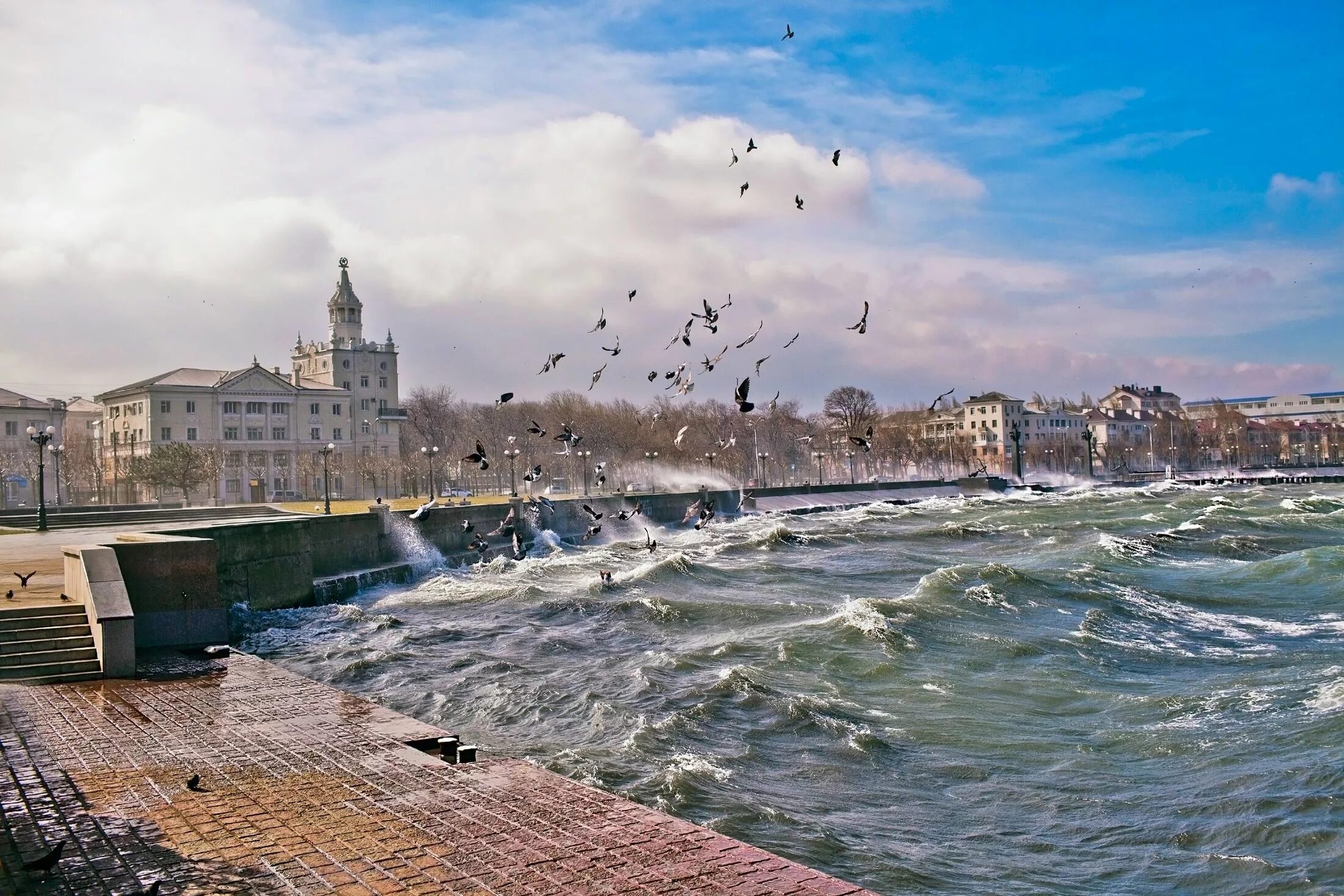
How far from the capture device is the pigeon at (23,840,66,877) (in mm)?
6633

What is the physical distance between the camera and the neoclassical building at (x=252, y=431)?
82.9 m

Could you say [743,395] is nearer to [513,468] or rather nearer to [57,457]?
[513,468]

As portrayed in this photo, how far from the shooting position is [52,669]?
13625 mm

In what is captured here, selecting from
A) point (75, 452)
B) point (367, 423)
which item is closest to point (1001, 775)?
point (75, 452)

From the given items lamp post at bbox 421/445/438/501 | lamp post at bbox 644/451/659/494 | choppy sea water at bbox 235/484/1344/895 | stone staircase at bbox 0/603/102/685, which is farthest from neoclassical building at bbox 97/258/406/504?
→ stone staircase at bbox 0/603/102/685

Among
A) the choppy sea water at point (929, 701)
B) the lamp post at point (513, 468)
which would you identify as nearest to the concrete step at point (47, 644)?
the choppy sea water at point (929, 701)

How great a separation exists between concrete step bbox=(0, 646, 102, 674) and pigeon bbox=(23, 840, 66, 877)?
759 centimetres

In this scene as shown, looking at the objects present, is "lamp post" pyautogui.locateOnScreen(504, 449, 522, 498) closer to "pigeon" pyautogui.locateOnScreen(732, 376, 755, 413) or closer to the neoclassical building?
the neoclassical building

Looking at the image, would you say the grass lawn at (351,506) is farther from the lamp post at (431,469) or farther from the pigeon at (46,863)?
the pigeon at (46,863)

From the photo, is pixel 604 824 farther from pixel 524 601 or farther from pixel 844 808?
pixel 524 601

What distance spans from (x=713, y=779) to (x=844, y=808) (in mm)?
1385

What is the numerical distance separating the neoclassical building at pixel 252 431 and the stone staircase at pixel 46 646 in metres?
61.2

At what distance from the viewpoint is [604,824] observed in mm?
7844

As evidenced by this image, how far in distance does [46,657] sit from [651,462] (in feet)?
278
